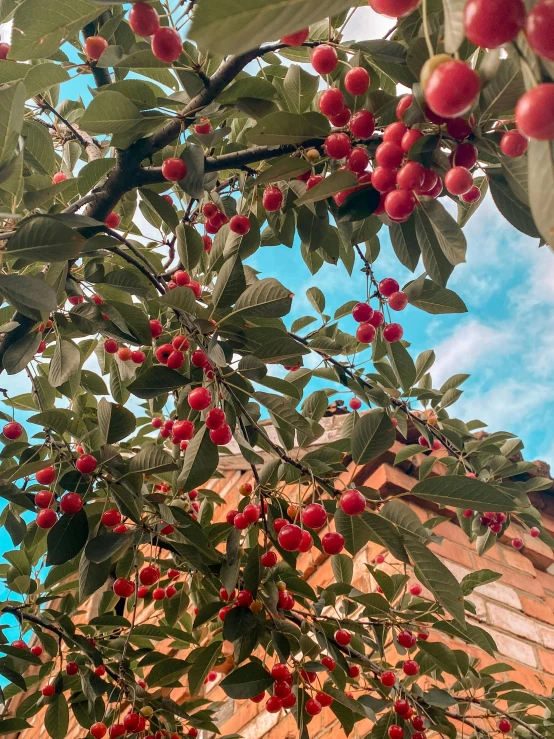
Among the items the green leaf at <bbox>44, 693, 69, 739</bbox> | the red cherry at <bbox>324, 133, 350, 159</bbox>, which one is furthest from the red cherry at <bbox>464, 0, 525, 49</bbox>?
the green leaf at <bbox>44, 693, 69, 739</bbox>

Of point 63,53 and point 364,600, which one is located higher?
point 63,53

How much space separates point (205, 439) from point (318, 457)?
362 millimetres

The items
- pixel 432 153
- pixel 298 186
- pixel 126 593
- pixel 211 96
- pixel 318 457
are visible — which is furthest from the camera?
pixel 126 593

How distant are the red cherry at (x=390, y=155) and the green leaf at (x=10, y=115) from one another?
58 centimetres

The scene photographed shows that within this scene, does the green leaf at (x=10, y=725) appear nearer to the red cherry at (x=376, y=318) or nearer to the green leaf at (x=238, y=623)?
the green leaf at (x=238, y=623)

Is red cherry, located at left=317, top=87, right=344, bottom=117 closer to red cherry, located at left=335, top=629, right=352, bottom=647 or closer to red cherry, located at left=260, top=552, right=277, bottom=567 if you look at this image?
red cherry, located at left=260, top=552, right=277, bottom=567

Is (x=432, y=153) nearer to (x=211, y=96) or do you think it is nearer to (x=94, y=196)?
(x=211, y=96)

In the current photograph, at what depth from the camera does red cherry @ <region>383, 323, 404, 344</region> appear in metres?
→ 1.97

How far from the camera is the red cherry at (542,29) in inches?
15.2

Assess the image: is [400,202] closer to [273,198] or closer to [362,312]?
[273,198]

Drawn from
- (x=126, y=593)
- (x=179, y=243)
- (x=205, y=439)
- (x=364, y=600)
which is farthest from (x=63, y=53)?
(x=364, y=600)

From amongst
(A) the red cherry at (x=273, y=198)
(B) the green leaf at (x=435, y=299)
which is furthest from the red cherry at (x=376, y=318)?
(A) the red cherry at (x=273, y=198)

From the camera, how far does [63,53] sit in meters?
1.76

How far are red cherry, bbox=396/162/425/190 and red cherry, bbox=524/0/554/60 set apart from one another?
0.46 m
